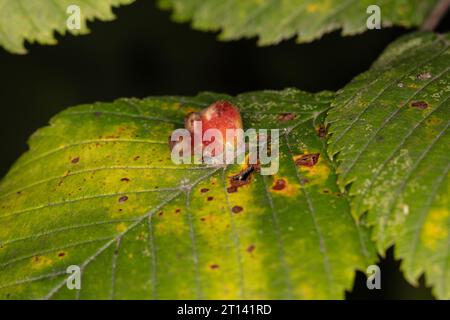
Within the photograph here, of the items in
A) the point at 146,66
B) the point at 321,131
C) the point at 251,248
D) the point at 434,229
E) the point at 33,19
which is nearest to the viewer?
the point at 434,229

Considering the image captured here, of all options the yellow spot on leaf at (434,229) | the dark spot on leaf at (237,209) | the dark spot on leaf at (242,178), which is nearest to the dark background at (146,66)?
the dark spot on leaf at (242,178)

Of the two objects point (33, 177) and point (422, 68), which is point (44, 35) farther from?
point (422, 68)

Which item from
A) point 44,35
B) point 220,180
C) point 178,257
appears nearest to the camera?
point 178,257

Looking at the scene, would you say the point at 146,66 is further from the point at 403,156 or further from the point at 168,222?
the point at 403,156

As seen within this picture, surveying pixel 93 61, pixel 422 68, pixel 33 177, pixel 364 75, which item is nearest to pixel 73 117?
pixel 33 177

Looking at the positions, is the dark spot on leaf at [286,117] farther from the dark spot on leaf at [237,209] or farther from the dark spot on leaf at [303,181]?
the dark spot on leaf at [237,209]

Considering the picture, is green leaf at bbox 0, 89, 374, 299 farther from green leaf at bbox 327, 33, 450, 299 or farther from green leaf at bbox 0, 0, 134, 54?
green leaf at bbox 0, 0, 134, 54

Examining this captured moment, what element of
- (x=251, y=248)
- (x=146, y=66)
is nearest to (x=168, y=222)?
(x=251, y=248)
